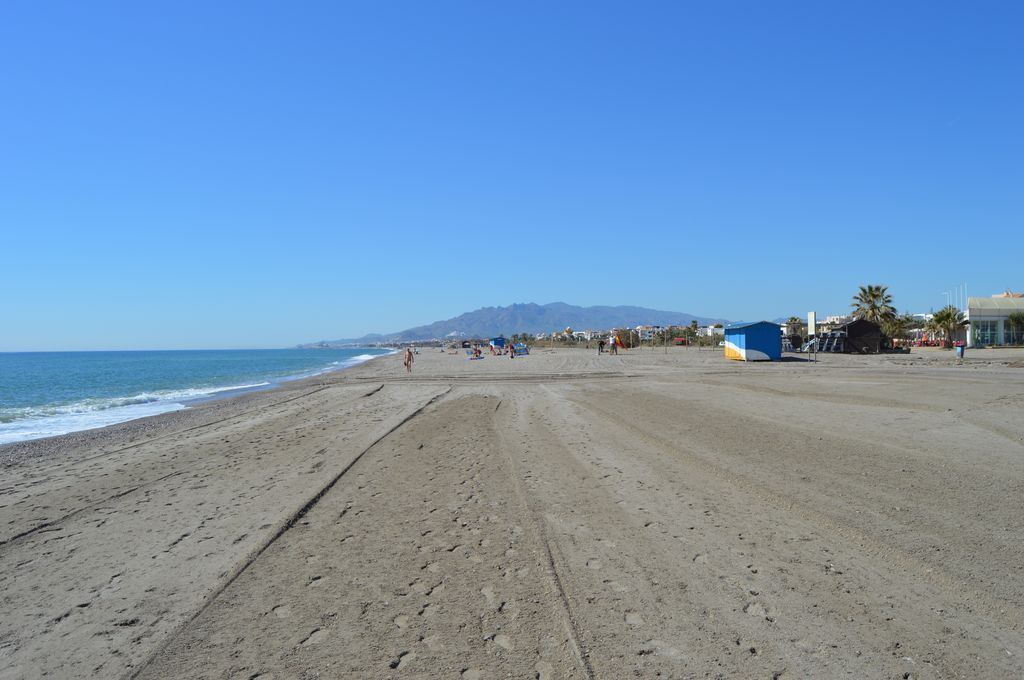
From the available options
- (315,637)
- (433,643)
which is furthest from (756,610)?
(315,637)

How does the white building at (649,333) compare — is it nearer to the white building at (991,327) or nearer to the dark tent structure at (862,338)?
the white building at (991,327)

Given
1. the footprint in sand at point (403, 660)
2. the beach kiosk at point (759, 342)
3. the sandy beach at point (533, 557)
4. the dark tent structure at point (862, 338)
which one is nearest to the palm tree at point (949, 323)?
the dark tent structure at point (862, 338)

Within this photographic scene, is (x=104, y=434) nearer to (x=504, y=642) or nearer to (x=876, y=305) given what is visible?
(x=504, y=642)

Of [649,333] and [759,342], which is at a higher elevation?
[649,333]

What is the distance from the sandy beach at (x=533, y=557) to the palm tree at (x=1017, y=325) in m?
59.6

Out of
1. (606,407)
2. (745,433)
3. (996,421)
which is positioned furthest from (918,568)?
(606,407)

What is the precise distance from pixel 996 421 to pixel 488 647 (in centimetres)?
1210

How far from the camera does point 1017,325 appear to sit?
188ft

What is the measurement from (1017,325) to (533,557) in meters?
71.0

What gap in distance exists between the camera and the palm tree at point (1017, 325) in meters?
56.5

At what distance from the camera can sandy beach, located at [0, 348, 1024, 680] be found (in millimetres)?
3490

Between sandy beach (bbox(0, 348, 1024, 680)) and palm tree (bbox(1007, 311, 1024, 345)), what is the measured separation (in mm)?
59589

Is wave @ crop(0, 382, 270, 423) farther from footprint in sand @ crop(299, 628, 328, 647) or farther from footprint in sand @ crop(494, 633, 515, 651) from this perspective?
footprint in sand @ crop(494, 633, 515, 651)

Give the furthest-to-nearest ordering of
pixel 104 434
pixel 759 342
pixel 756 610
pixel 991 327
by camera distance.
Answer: pixel 991 327, pixel 759 342, pixel 104 434, pixel 756 610
